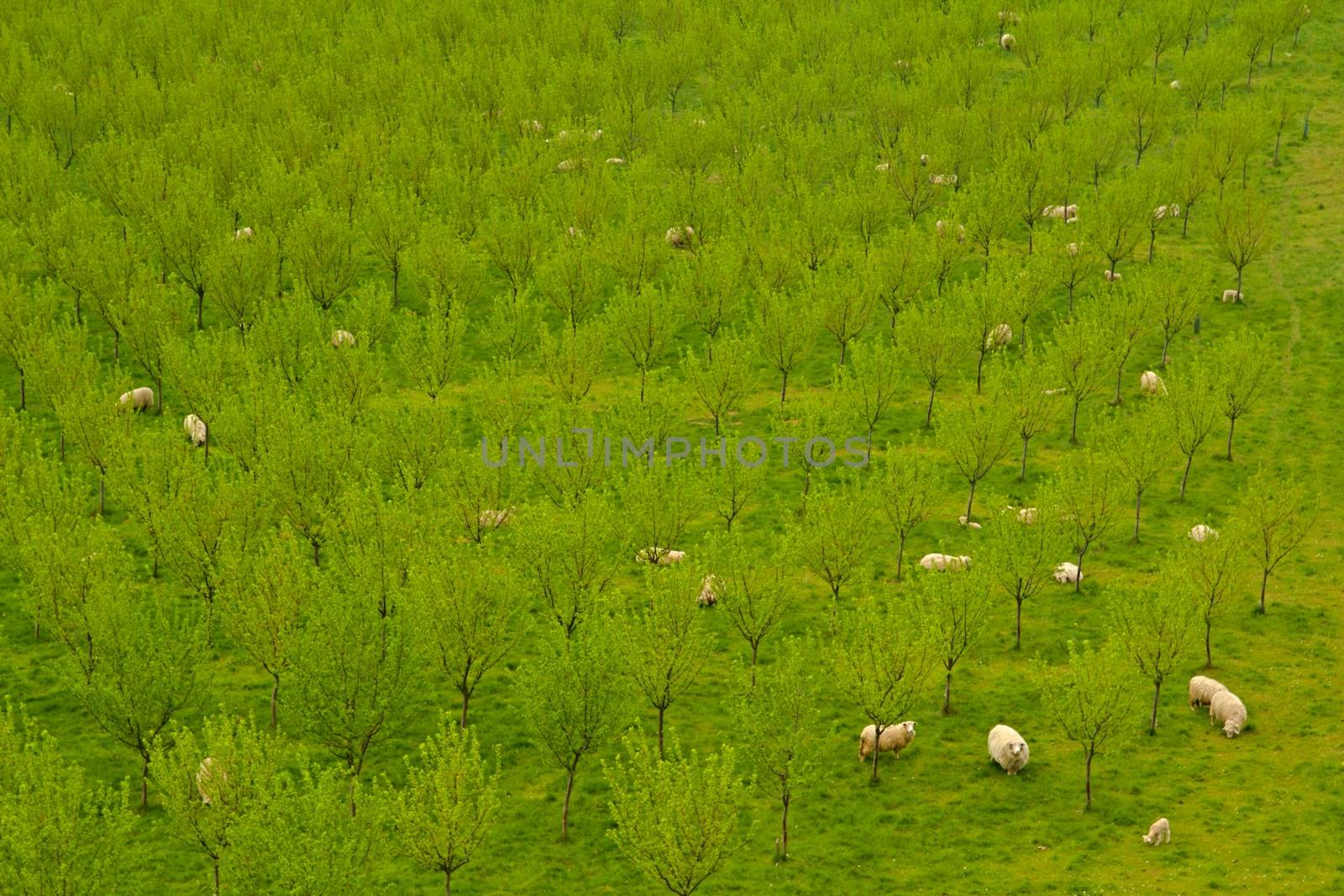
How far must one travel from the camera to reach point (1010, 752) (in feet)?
167

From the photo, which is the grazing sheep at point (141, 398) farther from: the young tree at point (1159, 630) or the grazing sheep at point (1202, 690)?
the grazing sheep at point (1202, 690)

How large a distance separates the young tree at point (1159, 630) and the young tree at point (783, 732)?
12.2 metres

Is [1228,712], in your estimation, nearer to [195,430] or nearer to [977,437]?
[977,437]

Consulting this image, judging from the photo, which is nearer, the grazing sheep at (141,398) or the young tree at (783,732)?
the young tree at (783,732)

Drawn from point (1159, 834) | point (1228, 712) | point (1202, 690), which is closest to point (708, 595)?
point (1202, 690)

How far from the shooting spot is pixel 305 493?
197 feet

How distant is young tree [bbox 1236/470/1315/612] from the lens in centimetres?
5900

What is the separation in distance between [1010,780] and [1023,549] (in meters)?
9.76

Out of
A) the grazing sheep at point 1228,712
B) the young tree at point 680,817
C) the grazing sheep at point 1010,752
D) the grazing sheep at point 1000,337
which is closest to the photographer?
the young tree at point 680,817

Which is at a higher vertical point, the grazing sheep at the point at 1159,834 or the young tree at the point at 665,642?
the young tree at the point at 665,642

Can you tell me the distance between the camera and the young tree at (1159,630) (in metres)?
51.2

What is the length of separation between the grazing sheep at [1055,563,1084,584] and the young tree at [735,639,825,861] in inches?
791

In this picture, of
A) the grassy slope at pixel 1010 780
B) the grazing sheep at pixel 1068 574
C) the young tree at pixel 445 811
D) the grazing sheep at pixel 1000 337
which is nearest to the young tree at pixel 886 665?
the grassy slope at pixel 1010 780

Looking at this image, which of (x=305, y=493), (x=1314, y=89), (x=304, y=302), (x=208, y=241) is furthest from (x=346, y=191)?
(x=1314, y=89)
